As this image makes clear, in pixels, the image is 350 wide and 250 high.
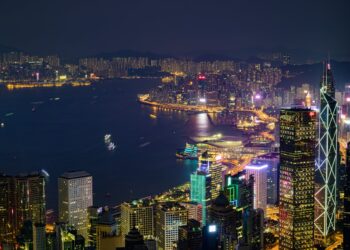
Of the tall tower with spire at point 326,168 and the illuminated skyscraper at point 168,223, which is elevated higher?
the tall tower with spire at point 326,168

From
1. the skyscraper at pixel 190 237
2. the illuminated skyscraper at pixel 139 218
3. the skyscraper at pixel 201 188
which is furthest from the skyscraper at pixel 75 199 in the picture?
the skyscraper at pixel 190 237

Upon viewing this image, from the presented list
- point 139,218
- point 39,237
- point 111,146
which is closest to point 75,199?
point 139,218

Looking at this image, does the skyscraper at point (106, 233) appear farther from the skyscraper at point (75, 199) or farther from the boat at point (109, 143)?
the boat at point (109, 143)

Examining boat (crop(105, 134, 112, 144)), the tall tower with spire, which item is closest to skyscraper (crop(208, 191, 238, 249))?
the tall tower with spire

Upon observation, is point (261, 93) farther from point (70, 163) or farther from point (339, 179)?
point (339, 179)

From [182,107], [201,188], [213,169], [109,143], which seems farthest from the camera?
[182,107]

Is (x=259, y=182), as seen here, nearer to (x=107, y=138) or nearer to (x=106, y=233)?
(x=106, y=233)

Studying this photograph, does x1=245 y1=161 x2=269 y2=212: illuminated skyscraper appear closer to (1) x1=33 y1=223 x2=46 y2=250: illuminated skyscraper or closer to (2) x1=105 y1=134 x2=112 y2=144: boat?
(1) x1=33 y1=223 x2=46 y2=250: illuminated skyscraper
